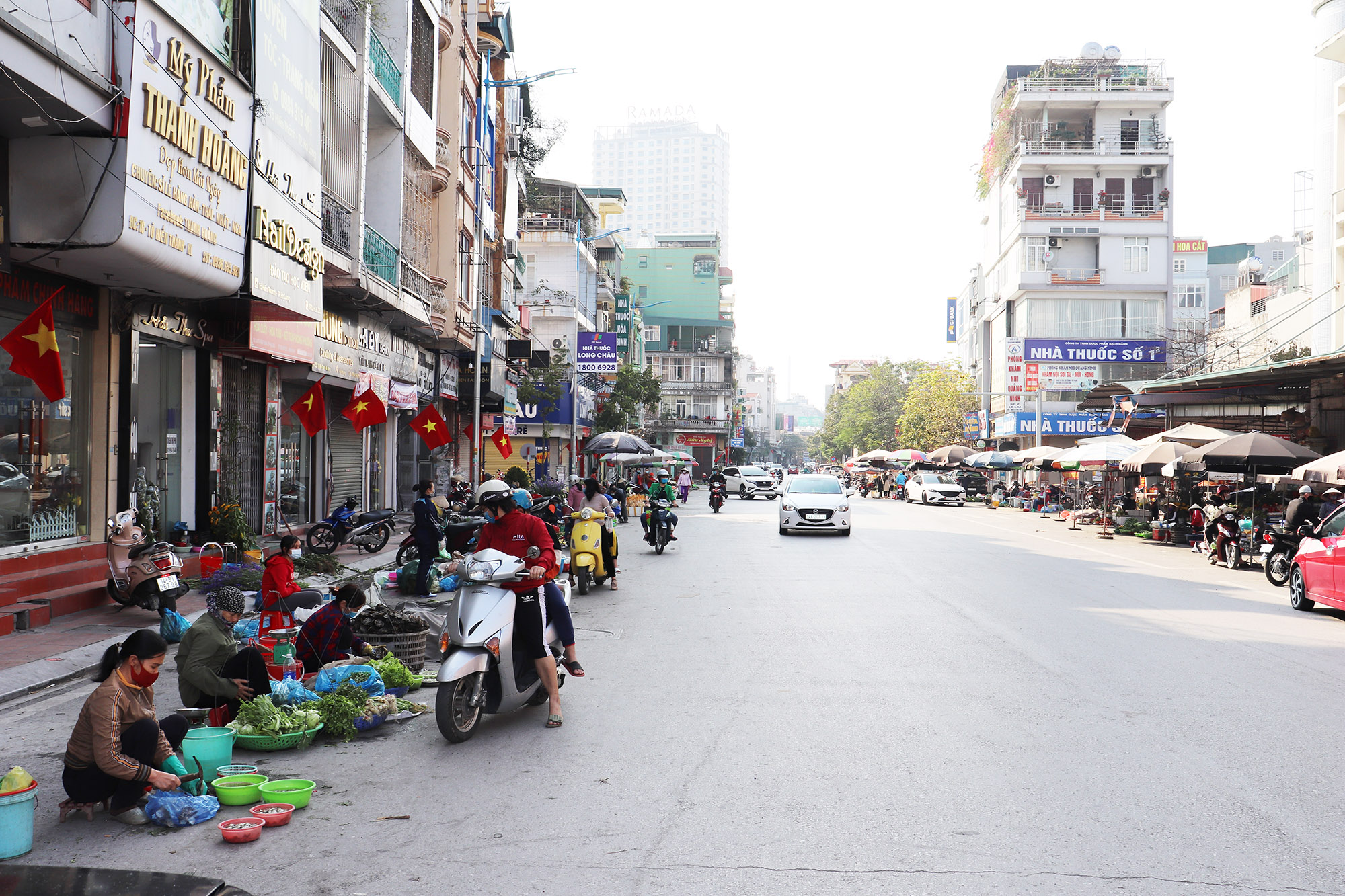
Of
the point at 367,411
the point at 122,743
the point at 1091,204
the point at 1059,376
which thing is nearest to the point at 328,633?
the point at 122,743

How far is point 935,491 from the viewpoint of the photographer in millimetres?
49000

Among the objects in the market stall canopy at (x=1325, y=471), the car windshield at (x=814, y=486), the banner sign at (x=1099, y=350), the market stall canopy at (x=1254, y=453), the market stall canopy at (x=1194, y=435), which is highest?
the banner sign at (x=1099, y=350)

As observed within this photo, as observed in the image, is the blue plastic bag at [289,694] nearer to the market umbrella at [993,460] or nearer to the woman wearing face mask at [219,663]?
the woman wearing face mask at [219,663]

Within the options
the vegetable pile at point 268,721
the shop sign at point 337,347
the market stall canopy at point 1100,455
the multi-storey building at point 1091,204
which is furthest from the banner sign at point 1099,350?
the vegetable pile at point 268,721

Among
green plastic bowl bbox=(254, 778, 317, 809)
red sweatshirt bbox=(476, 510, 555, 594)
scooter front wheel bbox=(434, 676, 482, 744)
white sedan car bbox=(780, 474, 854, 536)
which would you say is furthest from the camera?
white sedan car bbox=(780, 474, 854, 536)

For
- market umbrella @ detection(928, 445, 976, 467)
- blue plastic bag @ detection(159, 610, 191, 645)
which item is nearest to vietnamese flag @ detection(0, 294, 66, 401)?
blue plastic bag @ detection(159, 610, 191, 645)

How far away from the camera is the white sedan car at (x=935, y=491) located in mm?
48656

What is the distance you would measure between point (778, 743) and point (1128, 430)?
3302 centimetres

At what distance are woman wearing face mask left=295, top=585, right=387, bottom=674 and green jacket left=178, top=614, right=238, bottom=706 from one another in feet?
4.01

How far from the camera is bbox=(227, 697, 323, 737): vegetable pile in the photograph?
610cm

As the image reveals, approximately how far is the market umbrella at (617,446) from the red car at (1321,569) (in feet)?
62.2

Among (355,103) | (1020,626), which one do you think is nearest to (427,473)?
(355,103)

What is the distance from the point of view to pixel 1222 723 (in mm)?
6734

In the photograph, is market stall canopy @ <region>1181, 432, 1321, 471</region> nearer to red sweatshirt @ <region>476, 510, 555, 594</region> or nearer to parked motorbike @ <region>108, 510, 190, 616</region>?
red sweatshirt @ <region>476, 510, 555, 594</region>
